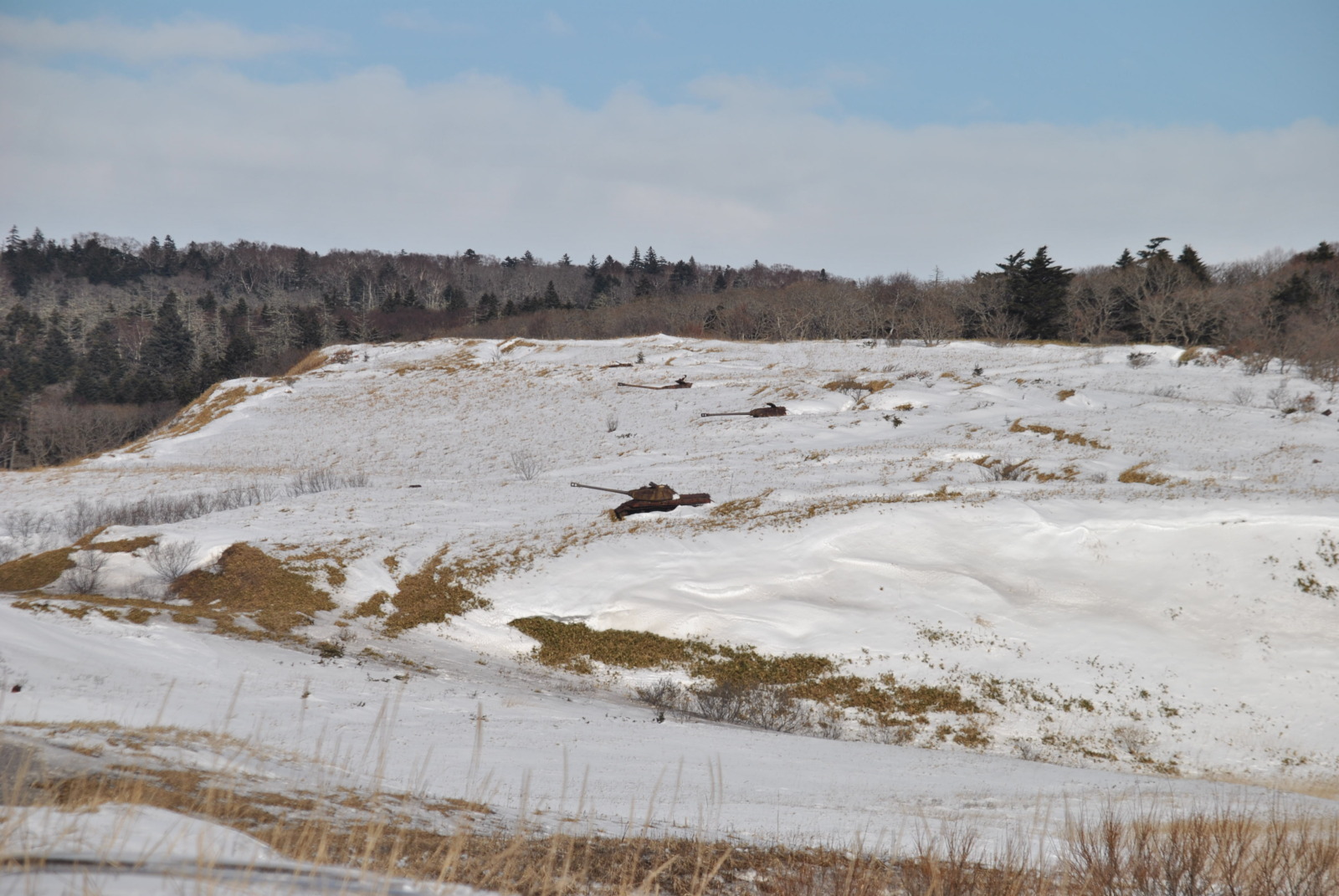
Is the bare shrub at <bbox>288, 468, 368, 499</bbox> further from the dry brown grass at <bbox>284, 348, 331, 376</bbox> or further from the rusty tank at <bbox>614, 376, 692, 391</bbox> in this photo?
the dry brown grass at <bbox>284, 348, 331, 376</bbox>

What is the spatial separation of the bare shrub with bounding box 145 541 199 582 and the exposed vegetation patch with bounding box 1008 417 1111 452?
26.6 meters

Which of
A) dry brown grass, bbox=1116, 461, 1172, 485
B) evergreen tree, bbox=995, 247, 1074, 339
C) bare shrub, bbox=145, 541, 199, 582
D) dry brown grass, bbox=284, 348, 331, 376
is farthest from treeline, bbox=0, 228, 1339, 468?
bare shrub, bbox=145, 541, 199, 582

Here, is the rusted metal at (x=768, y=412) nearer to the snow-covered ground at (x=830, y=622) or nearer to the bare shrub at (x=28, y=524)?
the snow-covered ground at (x=830, y=622)

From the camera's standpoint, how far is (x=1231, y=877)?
4.19m

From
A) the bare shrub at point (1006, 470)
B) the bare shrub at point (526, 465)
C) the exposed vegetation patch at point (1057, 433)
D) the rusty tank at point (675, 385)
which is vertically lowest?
the bare shrub at point (526, 465)

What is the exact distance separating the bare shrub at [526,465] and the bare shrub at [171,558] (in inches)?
481

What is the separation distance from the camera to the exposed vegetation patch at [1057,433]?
74.3ft

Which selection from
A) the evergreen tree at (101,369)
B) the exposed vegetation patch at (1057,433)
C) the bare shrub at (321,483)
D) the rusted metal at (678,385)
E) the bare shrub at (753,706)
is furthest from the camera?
the evergreen tree at (101,369)

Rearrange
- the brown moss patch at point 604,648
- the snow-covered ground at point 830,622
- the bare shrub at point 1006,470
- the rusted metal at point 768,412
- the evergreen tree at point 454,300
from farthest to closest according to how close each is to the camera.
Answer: the evergreen tree at point 454,300 → the rusted metal at point 768,412 → the bare shrub at point 1006,470 → the brown moss patch at point 604,648 → the snow-covered ground at point 830,622

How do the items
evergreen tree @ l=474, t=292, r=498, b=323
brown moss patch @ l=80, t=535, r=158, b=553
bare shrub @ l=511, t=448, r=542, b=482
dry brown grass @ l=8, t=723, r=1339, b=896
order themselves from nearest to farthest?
1. dry brown grass @ l=8, t=723, r=1339, b=896
2. brown moss patch @ l=80, t=535, r=158, b=553
3. bare shrub @ l=511, t=448, r=542, b=482
4. evergreen tree @ l=474, t=292, r=498, b=323

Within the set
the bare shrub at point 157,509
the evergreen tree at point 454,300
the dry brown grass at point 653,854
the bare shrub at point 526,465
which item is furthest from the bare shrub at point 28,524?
the evergreen tree at point 454,300

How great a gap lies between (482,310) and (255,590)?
8532 centimetres

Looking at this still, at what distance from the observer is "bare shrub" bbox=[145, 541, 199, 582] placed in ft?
55.7

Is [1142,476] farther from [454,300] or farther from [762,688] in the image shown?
[454,300]
